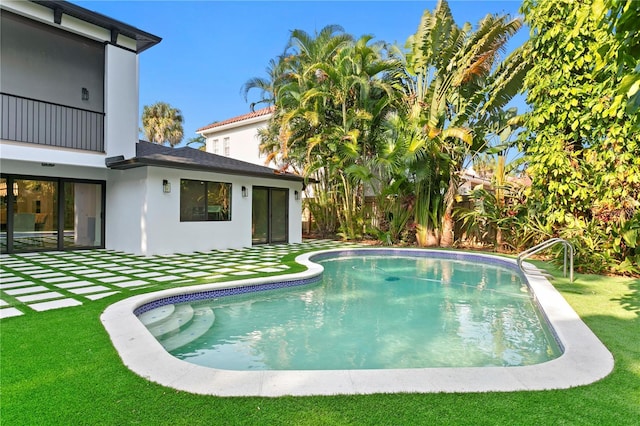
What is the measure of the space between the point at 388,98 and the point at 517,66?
15.1 feet

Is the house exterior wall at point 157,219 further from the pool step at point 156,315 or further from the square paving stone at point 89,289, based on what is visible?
the pool step at point 156,315

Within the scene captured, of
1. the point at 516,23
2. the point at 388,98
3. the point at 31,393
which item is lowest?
the point at 31,393

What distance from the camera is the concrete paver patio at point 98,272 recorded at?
5.85 metres

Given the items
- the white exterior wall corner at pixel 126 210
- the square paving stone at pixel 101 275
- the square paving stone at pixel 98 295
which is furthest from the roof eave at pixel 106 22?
the square paving stone at pixel 98 295

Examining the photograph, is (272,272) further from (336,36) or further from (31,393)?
(336,36)

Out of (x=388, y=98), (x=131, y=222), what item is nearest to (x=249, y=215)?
(x=131, y=222)

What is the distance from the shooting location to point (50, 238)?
1167 centimetres

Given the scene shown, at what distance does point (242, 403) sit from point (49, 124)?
12.4 metres

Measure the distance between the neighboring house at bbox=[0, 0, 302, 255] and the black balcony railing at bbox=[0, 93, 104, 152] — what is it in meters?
0.03

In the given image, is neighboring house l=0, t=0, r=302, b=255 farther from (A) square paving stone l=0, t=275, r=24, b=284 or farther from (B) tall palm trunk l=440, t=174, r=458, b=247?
(B) tall palm trunk l=440, t=174, r=458, b=247

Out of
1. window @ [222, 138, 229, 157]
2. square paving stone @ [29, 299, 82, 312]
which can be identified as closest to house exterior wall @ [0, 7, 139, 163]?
square paving stone @ [29, 299, 82, 312]

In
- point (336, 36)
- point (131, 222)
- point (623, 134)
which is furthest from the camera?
point (336, 36)

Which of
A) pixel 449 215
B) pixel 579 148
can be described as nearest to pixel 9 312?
pixel 579 148

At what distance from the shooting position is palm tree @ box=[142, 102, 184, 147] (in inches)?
1396
